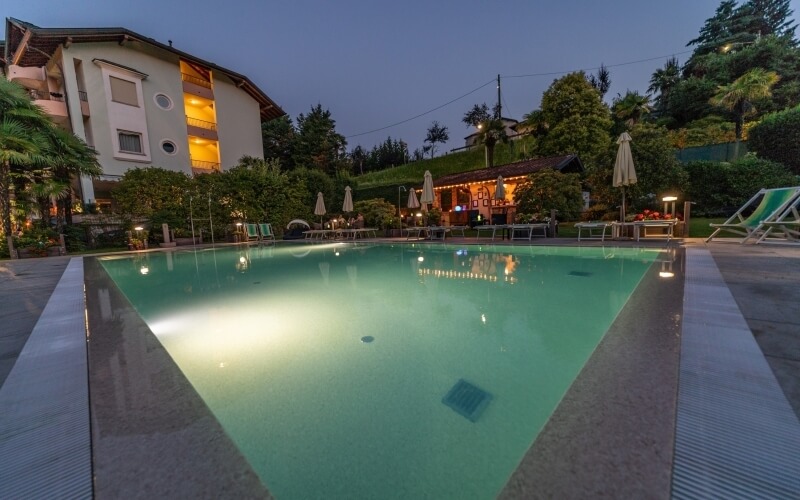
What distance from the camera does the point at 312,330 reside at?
113 inches

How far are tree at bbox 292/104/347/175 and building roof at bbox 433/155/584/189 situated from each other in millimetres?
13128

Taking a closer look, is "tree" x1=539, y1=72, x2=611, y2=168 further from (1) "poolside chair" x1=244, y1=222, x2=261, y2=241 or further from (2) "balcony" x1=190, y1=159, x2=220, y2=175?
(2) "balcony" x1=190, y1=159, x2=220, y2=175

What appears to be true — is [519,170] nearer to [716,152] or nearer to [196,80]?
[716,152]

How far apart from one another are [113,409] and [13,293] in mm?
4341

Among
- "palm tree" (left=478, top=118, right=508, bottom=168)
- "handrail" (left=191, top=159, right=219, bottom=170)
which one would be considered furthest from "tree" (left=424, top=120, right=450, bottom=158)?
"handrail" (left=191, top=159, right=219, bottom=170)

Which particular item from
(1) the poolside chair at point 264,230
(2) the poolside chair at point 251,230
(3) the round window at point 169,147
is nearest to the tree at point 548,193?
(1) the poolside chair at point 264,230

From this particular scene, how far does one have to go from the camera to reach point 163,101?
18.1 m

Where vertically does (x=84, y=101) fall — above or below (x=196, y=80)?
below

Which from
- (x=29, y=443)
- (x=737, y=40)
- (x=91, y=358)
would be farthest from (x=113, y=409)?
(x=737, y=40)

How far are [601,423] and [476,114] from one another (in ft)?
146

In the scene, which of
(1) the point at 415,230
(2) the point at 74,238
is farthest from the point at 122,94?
(1) the point at 415,230

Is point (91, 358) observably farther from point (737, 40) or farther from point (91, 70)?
point (737, 40)

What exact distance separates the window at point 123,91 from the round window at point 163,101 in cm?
100

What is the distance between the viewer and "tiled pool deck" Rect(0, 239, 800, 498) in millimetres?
940
